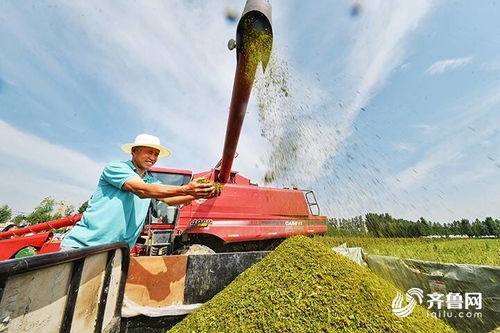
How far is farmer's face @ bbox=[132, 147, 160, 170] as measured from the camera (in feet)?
7.32

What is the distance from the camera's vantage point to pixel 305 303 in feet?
5.93

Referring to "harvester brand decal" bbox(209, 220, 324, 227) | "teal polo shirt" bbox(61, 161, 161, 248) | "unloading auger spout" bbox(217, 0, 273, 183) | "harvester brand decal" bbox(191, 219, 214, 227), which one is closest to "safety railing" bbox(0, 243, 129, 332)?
"teal polo shirt" bbox(61, 161, 161, 248)

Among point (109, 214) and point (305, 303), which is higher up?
point (109, 214)

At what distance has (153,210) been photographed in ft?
15.3

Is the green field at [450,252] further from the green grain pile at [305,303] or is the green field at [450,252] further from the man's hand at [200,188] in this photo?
the man's hand at [200,188]

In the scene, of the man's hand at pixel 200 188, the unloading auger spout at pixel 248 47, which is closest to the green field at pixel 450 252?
the man's hand at pixel 200 188

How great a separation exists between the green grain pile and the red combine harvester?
149cm

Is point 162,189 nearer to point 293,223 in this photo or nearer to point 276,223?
point 276,223

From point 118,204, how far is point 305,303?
5.37ft

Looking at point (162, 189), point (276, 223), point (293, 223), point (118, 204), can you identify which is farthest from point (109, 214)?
point (293, 223)

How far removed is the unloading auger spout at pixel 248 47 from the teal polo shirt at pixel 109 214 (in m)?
1.08

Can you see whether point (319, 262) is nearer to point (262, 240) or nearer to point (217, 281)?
point (217, 281)

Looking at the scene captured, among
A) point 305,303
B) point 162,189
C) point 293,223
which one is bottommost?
point 305,303

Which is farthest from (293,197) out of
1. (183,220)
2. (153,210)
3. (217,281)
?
(217,281)
